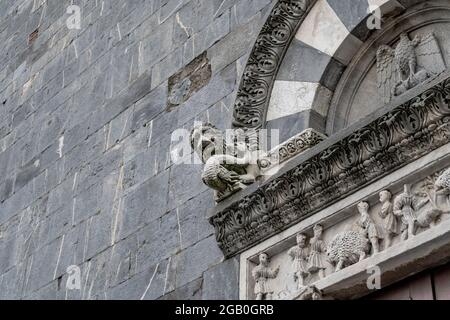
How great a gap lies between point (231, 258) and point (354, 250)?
2.90 feet

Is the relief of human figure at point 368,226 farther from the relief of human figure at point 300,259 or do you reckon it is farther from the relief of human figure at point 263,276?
the relief of human figure at point 263,276

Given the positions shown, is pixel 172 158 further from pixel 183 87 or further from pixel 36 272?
pixel 36 272

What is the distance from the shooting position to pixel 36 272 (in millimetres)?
6703

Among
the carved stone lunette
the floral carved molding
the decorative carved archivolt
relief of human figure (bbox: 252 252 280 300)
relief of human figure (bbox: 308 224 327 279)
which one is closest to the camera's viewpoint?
the decorative carved archivolt

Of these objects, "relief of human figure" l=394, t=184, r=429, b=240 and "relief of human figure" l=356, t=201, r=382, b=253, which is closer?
"relief of human figure" l=394, t=184, r=429, b=240

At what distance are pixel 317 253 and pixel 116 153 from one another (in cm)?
227

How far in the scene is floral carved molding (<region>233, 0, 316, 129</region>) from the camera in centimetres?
549

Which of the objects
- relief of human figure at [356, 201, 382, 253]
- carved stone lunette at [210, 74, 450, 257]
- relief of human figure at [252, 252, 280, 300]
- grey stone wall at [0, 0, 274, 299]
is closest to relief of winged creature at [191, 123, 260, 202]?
carved stone lunette at [210, 74, 450, 257]

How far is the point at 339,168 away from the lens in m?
4.71

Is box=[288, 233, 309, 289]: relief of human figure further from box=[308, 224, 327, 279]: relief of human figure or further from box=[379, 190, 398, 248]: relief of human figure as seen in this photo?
box=[379, 190, 398, 248]: relief of human figure

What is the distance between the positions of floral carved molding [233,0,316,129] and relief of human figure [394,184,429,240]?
49.8 inches

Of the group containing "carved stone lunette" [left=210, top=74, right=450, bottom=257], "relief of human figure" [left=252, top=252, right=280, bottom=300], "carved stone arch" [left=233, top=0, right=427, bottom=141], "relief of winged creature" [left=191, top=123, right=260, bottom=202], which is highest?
"carved stone arch" [left=233, top=0, right=427, bottom=141]

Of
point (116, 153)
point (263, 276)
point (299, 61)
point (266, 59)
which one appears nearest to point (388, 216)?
point (263, 276)
